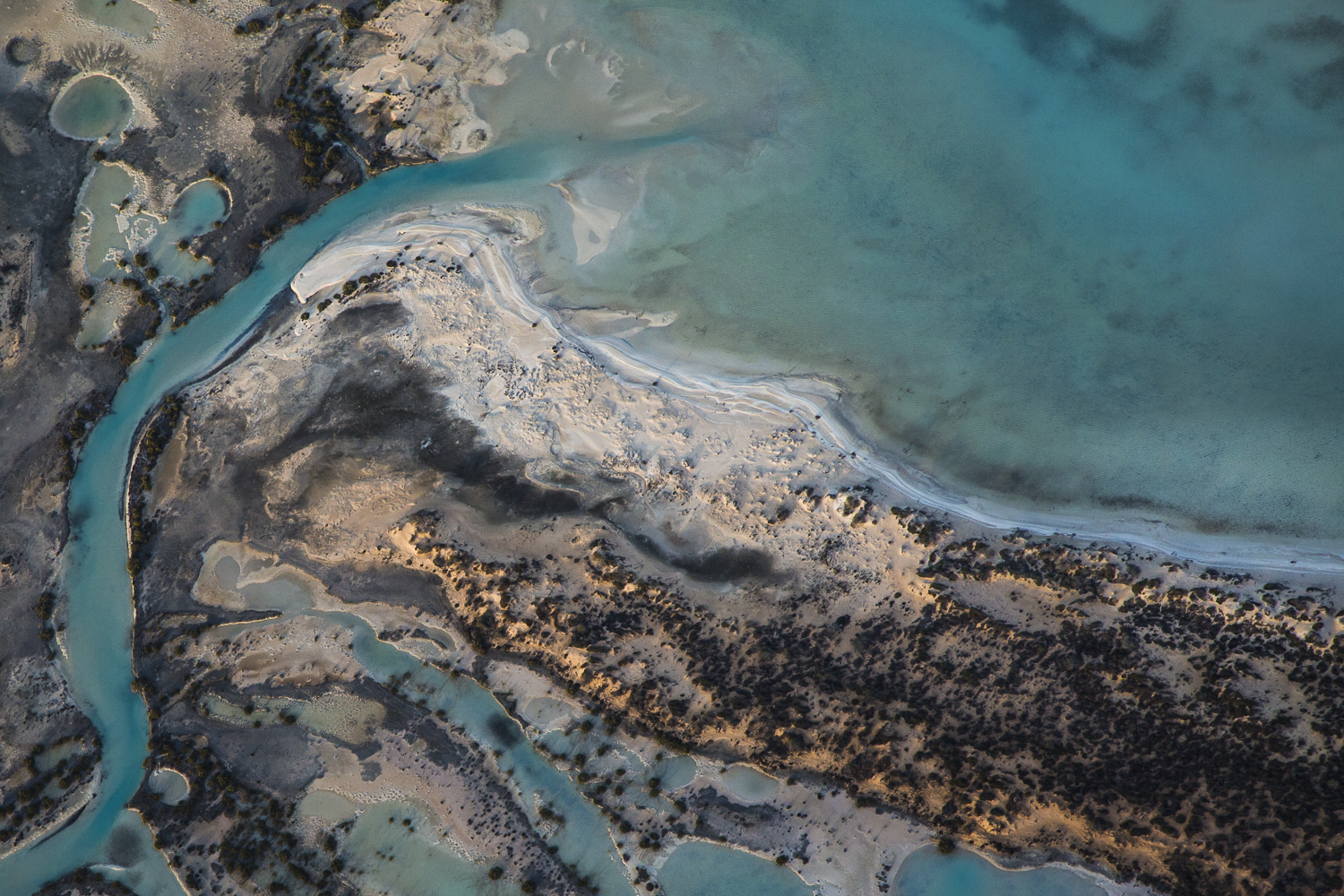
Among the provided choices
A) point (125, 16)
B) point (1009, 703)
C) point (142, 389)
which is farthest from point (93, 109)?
point (1009, 703)

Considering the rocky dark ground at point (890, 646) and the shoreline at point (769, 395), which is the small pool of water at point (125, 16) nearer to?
the shoreline at point (769, 395)

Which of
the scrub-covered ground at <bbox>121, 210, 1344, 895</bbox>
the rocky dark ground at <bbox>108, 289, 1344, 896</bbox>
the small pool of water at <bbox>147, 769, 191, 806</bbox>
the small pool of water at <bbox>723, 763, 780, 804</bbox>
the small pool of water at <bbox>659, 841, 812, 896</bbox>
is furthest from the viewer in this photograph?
the small pool of water at <bbox>147, 769, 191, 806</bbox>

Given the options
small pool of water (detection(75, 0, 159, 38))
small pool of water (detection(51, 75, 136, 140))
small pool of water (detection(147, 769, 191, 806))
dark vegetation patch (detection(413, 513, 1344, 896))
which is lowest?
small pool of water (detection(147, 769, 191, 806))

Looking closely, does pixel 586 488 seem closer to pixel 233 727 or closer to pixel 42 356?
pixel 233 727

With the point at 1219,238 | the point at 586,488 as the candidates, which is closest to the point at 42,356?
the point at 586,488

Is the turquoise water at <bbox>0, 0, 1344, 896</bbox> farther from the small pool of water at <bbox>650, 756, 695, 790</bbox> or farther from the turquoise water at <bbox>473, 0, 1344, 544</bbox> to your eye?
the small pool of water at <bbox>650, 756, 695, 790</bbox>

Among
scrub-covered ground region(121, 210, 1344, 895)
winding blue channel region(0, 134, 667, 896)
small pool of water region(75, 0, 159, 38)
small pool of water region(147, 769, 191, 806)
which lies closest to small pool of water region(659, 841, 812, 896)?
scrub-covered ground region(121, 210, 1344, 895)
